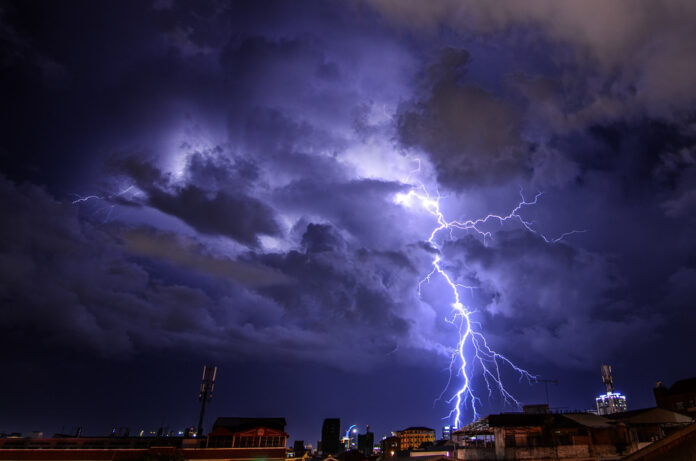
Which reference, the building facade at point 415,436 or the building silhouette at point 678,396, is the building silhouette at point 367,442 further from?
the building facade at point 415,436

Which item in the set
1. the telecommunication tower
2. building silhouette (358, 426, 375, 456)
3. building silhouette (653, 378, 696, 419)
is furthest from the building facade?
building silhouette (653, 378, 696, 419)

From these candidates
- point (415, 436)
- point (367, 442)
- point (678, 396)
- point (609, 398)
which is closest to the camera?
point (678, 396)

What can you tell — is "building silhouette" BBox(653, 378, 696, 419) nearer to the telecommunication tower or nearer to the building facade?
the telecommunication tower

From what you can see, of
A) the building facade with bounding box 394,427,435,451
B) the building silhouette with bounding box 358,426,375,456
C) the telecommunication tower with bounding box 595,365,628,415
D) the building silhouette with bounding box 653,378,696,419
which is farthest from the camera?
the building facade with bounding box 394,427,435,451

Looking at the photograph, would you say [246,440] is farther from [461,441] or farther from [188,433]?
[461,441]

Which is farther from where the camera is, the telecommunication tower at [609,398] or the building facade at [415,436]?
the building facade at [415,436]

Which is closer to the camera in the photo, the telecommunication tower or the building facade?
the telecommunication tower

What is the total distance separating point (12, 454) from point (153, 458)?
10507mm

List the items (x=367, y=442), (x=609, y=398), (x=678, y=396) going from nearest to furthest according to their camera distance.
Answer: (x=678, y=396)
(x=367, y=442)
(x=609, y=398)

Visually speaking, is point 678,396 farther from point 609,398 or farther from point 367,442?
point 367,442

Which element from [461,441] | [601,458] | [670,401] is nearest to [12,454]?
[461,441]

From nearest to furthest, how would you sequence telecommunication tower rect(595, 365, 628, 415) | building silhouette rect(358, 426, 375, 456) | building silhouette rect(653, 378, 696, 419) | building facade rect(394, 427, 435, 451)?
building silhouette rect(653, 378, 696, 419) < building silhouette rect(358, 426, 375, 456) < telecommunication tower rect(595, 365, 628, 415) < building facade rect(394, 427, 435, 451)

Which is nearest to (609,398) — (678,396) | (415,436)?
(678,396)

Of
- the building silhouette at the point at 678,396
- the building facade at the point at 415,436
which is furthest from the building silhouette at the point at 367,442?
the building facade at the point at 415,436
